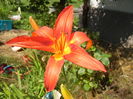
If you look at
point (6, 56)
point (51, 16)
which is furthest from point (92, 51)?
point (51, 16)

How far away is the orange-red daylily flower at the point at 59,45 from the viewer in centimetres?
91

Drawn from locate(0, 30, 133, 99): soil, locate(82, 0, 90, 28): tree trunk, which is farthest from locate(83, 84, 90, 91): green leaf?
locate(82, 0, 90, 28): tree trunk

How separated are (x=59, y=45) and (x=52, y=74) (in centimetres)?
19

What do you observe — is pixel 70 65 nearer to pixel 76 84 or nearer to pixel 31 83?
pixel 76 84

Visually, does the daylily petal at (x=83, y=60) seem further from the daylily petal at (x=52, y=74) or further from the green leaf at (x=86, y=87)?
the green leaf at (x=86, y=87)

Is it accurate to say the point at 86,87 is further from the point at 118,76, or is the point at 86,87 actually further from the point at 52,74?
the point at 52,74

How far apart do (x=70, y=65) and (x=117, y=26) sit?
10.7 feet

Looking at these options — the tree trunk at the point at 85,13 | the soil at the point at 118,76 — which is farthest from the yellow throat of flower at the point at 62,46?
the tree trunk at the point at 85,13

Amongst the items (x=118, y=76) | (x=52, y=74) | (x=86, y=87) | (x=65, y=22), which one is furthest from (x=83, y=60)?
(x=118, y=76)

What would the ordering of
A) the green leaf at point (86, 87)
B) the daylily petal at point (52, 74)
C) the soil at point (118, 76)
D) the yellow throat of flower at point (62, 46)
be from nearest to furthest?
the daylily petal at point (52, 74)
the yellow throat of flower at point (62, 46)
the green leaf at point (86, 87)
the soil at point (118, 76)

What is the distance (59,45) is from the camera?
3.58 feet

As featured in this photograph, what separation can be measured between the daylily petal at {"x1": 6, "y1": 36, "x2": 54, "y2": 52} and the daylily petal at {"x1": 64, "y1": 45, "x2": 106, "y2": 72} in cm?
9

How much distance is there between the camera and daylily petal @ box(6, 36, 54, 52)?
925 mm

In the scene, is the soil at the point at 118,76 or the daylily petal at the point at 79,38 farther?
the soil at the point at 118,76
